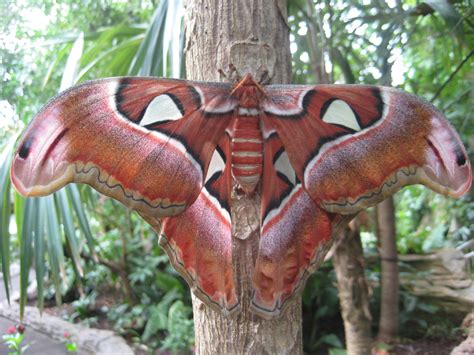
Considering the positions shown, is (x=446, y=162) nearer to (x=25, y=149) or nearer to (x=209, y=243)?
(x=209, y=243)

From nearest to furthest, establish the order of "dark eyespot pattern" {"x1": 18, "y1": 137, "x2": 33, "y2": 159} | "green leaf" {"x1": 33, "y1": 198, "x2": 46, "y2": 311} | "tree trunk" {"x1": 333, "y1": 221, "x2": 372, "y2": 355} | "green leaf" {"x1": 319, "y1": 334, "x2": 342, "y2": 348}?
"dark eyespot pattern" {"x1": 18, "y1": 137, "x2": 33, "y2": 159}
"green leaf" {"x1": 33, "y1": 198, "x2": 46, "y2": 311}
"tree trunk" {"x1": 333, "y1": 221, "x2": 372, "y2": 355}
"green leaf" {"x1": 319, "y1": 334, "x2": 342, "y2": 348}

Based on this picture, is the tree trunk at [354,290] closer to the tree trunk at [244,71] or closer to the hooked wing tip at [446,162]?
the tree trunk at [244,71]

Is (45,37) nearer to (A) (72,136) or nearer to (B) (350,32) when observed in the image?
(B) (350,32)

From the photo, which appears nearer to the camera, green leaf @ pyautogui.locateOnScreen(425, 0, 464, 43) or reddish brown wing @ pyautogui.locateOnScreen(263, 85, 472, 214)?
reddish brown wing @ pyautogui.locateOnScreen(263, 85, 472, 214)

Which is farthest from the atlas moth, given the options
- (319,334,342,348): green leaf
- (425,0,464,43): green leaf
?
(319,334,342,348): green leaf

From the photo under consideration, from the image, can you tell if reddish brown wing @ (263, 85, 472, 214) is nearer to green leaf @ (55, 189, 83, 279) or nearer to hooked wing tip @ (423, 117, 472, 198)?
hooked wing tip @ (423, 117, 472, 198)
